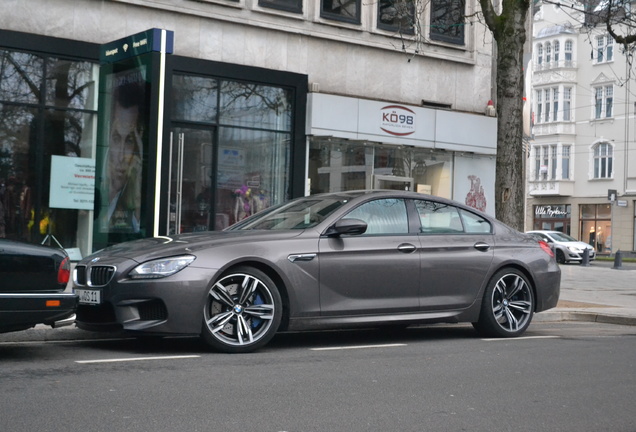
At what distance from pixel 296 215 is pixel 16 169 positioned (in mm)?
7894

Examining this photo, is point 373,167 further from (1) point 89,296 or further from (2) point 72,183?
(1) point 89,296

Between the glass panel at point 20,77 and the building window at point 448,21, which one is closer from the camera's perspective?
the glass panel at point 20,77

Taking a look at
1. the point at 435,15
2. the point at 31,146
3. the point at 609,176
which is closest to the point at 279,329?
the point at 31,146

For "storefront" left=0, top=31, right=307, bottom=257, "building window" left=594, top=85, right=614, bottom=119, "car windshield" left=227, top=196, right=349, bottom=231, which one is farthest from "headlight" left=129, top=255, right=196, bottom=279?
"building window" left=594, top=85, right=614, bottom=119

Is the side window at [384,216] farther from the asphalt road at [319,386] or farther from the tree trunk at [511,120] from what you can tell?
the tree trunk at [511,120]

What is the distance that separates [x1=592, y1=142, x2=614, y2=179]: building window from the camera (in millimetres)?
56562

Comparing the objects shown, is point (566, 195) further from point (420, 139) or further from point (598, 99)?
point (420, 139)

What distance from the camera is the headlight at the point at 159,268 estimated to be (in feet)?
24.8

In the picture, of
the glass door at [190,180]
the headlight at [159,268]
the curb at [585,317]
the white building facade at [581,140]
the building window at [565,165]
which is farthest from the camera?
the building window at [565,165]

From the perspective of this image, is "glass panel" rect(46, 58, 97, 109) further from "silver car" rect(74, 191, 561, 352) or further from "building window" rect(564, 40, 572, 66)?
"building window" rect(564, 40, 572, 66)

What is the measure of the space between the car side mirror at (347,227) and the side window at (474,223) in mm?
1545

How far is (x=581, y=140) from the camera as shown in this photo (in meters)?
58.5

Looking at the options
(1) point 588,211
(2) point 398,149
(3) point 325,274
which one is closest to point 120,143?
(2) point 398,149

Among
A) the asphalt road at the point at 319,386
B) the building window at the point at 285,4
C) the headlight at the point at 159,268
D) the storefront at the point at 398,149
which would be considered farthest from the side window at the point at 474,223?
the building window at the point at 285,4
